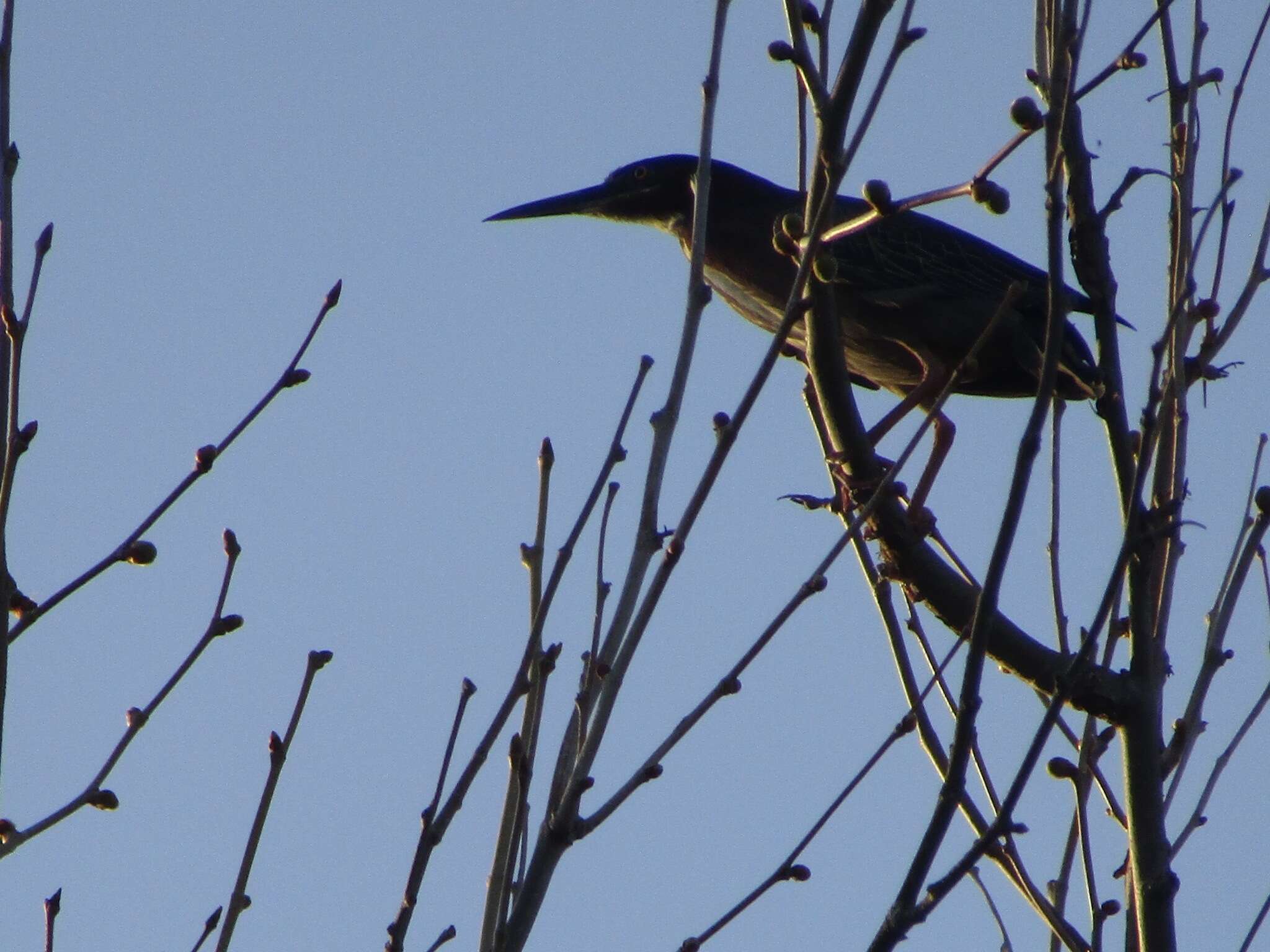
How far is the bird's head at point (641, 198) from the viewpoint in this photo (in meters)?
7.42

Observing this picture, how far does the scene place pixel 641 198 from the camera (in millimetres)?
7473

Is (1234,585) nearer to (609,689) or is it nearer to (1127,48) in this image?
(1127,48)

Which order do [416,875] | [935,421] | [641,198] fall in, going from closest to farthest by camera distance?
[416,875] → [935,421] → [641,198]

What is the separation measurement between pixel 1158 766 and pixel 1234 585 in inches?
15.7

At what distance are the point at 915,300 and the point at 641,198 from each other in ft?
6.04

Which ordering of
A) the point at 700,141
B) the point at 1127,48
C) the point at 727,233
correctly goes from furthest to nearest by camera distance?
the point at 727,233 < the point at 1127,48 < the point at 700,141

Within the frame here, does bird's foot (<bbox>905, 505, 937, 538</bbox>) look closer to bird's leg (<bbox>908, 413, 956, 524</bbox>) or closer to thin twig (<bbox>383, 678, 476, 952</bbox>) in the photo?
bird's leg (<bbox>908, 413, 956, 524</bbox>)

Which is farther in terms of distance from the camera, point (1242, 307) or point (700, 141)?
point (1242, 307)

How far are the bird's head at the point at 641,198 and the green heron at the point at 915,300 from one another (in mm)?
655

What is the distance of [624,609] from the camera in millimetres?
2457

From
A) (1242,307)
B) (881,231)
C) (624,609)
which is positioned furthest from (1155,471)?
(881,231)

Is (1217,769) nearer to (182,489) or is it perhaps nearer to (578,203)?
(182,489)

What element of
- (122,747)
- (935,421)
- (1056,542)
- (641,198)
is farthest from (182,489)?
(641,198)

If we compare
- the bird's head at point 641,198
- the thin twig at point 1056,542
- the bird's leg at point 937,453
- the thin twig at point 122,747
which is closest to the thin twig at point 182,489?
the thin twig at point 122,747
